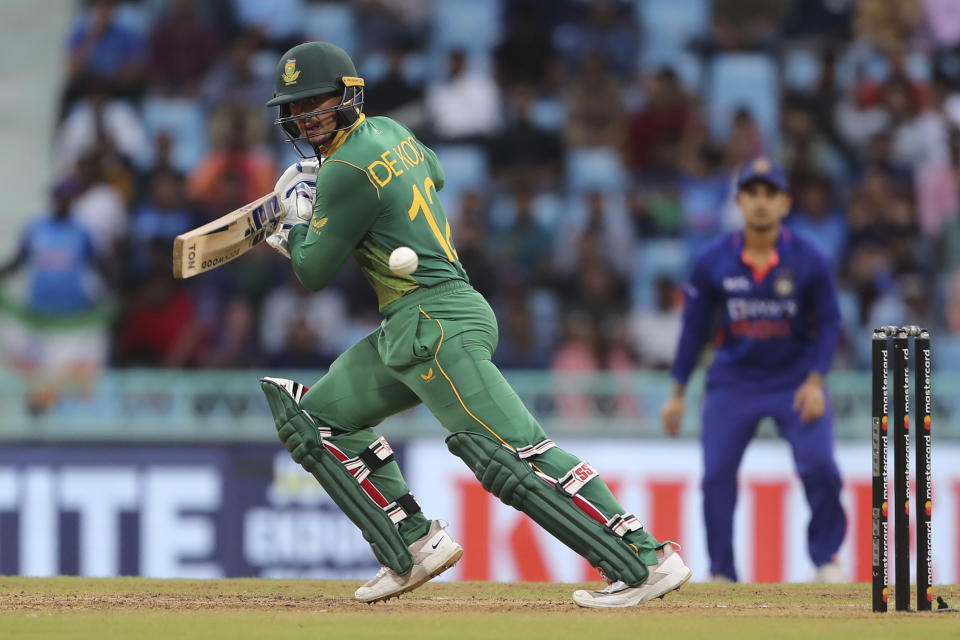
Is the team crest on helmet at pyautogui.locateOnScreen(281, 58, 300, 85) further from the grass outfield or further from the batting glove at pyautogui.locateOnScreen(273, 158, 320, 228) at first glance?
the grass outfield

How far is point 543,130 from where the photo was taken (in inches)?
512

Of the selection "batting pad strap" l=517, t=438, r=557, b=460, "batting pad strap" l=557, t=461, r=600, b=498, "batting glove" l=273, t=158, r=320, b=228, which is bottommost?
"batting pad strap" l=557, t=461, r=600, b=498

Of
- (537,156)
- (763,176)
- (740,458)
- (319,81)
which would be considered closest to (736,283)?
(763,176)

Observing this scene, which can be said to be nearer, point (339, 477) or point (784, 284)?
point (339, 477)

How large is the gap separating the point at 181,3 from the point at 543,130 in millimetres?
3304

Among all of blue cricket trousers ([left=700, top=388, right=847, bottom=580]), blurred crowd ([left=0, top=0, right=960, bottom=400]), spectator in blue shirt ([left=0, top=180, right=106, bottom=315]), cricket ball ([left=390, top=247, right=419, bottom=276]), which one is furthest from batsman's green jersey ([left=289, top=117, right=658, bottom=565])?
spectator in blue shirt ([left=0, top=180, right=106, bottom=315])

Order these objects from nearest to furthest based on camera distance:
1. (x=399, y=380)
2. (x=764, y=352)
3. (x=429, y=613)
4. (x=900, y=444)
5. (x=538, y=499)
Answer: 1. (x=900, y=444)
2. (x=538, y=499)
3. (x=429, y=613)
4. (x=399, y=380)
5. (x=764, y=352)

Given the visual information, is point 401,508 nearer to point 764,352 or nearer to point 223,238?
point 223,238

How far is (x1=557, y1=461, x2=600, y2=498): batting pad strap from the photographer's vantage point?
5590 millimetres

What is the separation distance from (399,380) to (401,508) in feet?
1.75

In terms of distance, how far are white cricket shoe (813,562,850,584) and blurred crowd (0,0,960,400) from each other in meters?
3.61

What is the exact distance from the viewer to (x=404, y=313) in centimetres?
571

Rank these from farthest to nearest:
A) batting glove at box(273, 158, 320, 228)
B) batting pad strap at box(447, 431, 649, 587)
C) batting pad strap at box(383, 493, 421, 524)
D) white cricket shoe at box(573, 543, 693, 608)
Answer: batting pad strap at box(383, 493, 421, 524)
batting glove at box(273, 158, 320, 228)
white cricket shoe at box(573, 543, 693, 608)
batting pad strap at box(447, 431, 649, 587)

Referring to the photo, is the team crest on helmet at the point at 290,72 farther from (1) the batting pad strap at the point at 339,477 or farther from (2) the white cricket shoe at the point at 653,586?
(2) the white cricket shoe at the point at 653,586
